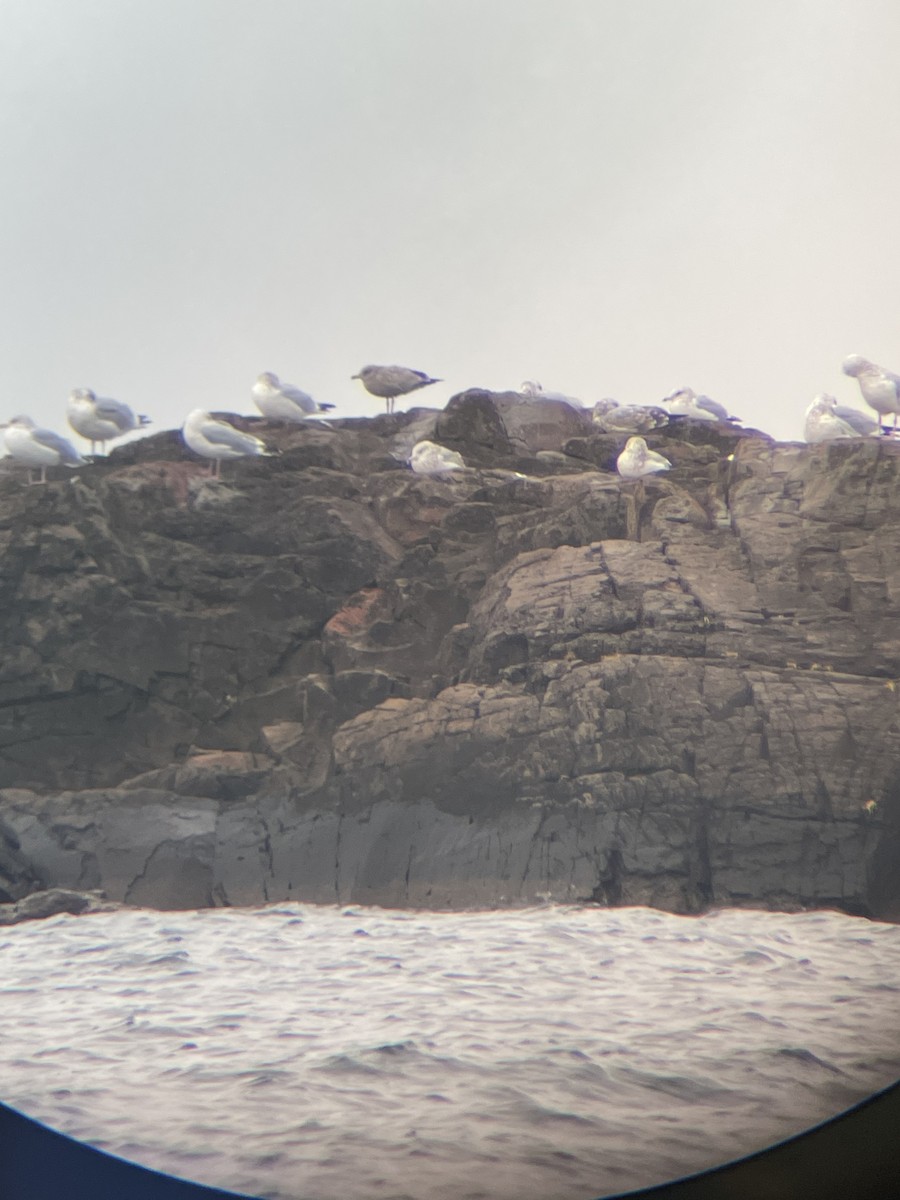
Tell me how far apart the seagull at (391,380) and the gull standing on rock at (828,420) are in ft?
3.13

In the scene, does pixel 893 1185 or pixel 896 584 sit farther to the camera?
pixel 896 584

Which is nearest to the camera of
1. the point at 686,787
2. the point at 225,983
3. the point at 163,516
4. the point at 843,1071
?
the point at 843,1071

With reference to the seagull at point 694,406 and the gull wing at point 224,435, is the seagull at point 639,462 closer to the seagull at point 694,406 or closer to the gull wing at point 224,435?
the seagull at point 694,406

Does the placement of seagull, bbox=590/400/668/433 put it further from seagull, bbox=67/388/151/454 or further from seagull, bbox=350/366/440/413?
seagull, bbox=67/388/151/454

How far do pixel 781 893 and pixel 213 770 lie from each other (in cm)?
134

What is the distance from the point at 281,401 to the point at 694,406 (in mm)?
1080

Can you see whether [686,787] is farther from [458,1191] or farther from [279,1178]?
[279,1178]

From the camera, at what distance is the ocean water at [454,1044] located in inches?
71.2

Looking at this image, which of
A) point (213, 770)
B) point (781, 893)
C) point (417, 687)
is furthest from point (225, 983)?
point (781, 893)

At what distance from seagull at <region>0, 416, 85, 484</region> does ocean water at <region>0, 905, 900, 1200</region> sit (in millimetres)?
1294

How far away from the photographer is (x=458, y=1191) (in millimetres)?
1750

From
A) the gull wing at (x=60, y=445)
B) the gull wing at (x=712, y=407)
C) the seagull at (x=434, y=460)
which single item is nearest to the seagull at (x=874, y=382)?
the gull wing at (x=712, y=407)

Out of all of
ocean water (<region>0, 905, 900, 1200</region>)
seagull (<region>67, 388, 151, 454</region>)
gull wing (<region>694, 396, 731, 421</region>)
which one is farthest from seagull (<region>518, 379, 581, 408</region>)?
ocean water (<region>0, 905, 900, 1200</region>)

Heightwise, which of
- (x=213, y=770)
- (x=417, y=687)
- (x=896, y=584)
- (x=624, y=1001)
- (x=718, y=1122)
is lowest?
(x=718, y=1122)
